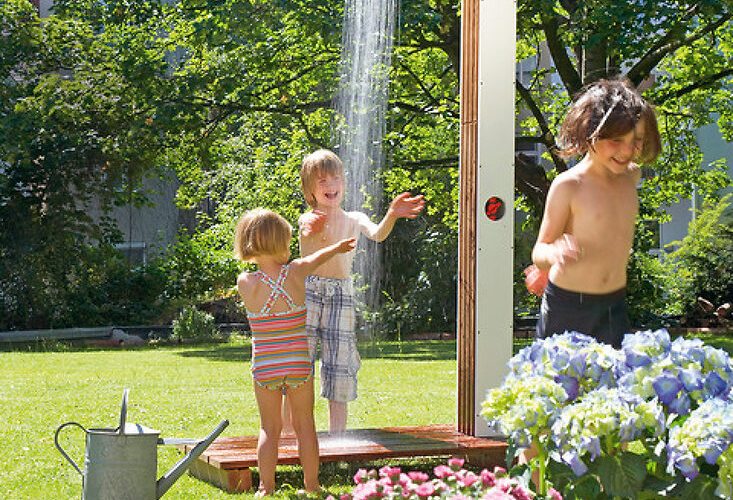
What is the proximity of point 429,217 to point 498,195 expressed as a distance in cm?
1393

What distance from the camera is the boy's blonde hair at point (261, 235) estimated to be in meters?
4.78

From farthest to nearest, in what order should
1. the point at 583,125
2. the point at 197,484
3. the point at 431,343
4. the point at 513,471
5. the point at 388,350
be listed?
the point at 431,343
the point at 388,350
the point at 197,484
the point at 583,125
the point at 513,471

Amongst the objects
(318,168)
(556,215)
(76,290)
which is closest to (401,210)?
(318,168)

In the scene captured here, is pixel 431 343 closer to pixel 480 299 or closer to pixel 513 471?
pixel 480 299

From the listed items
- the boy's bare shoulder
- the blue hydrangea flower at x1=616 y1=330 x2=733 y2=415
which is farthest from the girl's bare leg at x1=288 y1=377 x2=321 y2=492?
the blue hydrangea flower at x1=616 y1=330 x2=733 y2=415

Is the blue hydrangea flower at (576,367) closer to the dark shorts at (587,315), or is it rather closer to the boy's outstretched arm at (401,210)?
the dark shorts at (587,315)

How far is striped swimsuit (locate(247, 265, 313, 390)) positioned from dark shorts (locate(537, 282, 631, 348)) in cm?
113

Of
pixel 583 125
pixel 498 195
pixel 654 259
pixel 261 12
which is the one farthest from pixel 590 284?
pixel 654 259

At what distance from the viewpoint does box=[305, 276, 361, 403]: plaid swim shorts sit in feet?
17.9

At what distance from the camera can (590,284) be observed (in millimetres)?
4020

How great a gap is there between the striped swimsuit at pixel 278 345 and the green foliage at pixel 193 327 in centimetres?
1221

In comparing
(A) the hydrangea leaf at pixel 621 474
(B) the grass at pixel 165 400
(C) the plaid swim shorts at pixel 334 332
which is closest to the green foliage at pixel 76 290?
(B) the grass at pixel 165 400

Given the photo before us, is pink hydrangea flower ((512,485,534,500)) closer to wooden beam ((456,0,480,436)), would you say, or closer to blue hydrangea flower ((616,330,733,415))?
blue hydrangea flower ((616,330,733,415))

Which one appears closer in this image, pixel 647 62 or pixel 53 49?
pixel 647 62
